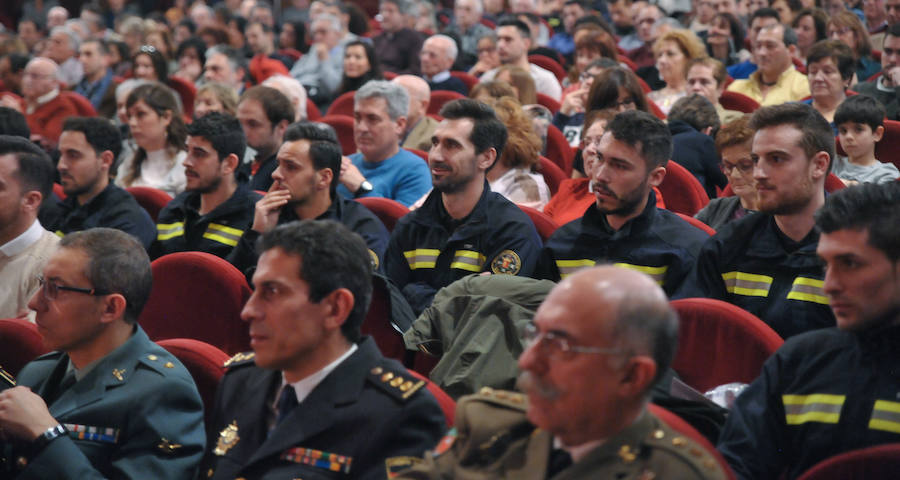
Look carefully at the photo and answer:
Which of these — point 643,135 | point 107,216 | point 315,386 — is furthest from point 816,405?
point 107,216

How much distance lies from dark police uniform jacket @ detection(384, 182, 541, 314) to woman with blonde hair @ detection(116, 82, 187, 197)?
6.55 feet

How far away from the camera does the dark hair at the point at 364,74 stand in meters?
6.88

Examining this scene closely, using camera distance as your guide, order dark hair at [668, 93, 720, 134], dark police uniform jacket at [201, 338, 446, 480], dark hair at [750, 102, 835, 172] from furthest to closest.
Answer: dark hair at [668, 93, 720, 134], dark hair at [750, 102, 835, 172], dark police uniform jacket at [201, 338, 446, 480]

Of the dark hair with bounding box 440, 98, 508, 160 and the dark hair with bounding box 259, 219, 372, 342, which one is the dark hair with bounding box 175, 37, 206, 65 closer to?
the dark hair with bounding box 440, 98, 508, 160

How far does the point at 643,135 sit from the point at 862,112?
5.36 feet

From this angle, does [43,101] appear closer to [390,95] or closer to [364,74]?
[364,74]

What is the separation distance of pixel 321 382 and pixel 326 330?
3.7 inches

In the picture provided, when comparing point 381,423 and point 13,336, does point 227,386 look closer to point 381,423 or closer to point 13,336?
point 381,423

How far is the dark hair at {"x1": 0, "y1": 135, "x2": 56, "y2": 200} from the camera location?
3.10m

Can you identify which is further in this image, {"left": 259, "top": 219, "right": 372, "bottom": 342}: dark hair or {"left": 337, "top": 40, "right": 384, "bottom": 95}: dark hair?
{"left": 337, "top": 40, "right": 384, "bottom": 95}: dark hair

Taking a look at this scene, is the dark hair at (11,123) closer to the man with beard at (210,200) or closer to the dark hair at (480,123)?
the man with beard at (210,200)

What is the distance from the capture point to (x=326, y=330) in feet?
5.96

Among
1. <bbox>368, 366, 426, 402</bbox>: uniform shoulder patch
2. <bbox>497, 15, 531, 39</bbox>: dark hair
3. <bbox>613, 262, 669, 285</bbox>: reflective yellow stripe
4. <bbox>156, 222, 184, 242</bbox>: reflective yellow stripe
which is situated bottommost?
<bbox>497, 15, 531, 39</bbox>: dark hair

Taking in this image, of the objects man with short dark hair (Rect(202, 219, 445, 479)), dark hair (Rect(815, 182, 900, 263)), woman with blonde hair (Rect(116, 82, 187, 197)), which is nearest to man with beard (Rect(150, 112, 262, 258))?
woman with blonde hair (Rect(116, 82, 187, 197))
